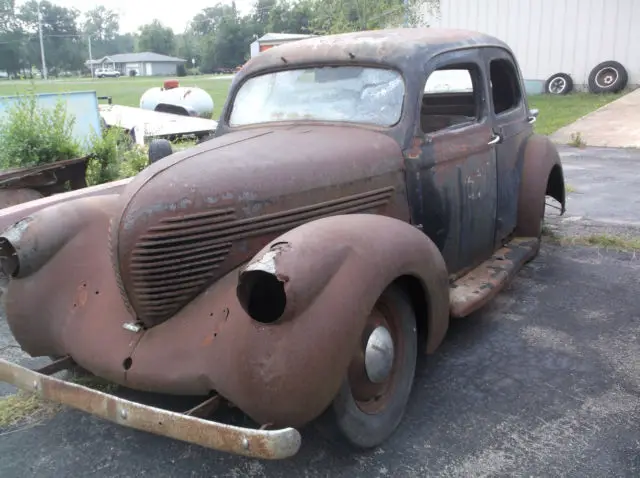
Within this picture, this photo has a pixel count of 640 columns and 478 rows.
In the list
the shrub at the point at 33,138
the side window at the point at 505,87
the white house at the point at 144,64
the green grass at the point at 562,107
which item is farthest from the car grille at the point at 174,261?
the white house at the point at 144,64

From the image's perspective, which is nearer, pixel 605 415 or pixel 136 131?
pixel 605 415

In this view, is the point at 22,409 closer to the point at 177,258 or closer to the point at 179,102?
the point at 177,258

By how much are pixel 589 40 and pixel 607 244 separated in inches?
542

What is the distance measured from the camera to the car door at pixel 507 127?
4.23 m

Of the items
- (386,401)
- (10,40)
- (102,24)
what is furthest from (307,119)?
(102,24)

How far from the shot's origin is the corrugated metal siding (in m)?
16.7

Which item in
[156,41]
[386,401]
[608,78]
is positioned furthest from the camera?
[156,41]

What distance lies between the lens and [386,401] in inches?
110

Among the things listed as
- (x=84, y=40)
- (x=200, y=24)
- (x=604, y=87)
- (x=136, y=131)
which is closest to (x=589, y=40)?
(x=604, y=87)

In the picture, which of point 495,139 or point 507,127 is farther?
point 507,127

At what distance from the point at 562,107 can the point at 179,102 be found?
9858 mm

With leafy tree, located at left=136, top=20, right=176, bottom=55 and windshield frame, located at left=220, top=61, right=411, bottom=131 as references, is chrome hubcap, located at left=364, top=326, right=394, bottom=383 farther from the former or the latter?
leafy tree, located at left=136, top=20, right=176, bottom=55

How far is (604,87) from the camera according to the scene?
16766 millimetres

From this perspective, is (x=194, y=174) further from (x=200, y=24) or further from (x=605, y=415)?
(x=200, y=24)
